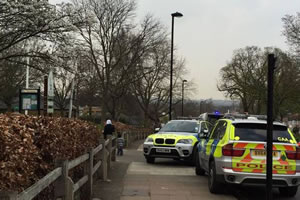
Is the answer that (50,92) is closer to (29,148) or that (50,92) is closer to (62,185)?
(62,185)

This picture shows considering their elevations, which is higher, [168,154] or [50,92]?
[50,92]

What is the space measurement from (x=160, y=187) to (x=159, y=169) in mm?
3411

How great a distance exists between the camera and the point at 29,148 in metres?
4.55

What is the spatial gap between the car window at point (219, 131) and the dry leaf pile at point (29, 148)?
3148mm

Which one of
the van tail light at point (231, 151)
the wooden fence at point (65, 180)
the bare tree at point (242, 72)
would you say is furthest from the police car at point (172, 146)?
the bare tree at point (242, 72)

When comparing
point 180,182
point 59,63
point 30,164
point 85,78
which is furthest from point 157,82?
point 30,164

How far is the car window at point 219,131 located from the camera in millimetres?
8828

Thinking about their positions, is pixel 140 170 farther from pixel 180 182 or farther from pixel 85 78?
pixel 85 78

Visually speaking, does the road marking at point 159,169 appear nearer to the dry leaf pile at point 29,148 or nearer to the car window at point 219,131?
the car window at point 219,131

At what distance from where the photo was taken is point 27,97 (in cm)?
1597

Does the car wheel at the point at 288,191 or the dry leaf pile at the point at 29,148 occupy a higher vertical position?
the dry leaf pile at the point at 29,148

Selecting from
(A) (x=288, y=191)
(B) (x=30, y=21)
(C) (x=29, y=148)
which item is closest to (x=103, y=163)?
(A) (x=288, y=191)

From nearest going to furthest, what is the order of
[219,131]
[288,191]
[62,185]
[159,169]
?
1. [62,185]
2. [288,191]
3. [219,131]
4. [159,169]

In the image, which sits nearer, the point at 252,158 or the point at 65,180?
the point at 65,180
